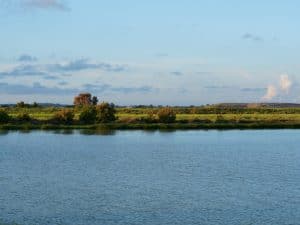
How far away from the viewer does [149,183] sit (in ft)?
101

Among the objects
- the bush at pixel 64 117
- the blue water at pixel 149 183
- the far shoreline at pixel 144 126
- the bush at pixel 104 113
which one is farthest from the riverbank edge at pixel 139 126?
the blue water at pixel 149 183

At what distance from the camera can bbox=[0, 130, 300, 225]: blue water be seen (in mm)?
22984

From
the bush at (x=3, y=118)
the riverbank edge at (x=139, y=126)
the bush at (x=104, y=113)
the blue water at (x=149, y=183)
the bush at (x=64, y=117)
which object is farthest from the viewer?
the bush at (x=104, y=113)

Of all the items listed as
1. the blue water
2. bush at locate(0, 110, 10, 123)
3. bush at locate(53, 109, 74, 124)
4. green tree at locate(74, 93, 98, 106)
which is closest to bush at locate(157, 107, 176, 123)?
bush at locate(53, 109, 74, 124)

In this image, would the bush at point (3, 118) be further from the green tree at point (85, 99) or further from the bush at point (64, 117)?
the green tree at point (85, 99)

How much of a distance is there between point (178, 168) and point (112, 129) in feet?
133

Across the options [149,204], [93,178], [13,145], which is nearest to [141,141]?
[13,145]

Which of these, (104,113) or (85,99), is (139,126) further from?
(85,99)

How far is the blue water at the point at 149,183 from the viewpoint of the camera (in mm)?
22984

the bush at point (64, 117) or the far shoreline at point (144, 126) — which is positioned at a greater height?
the bush at point (64, 117)

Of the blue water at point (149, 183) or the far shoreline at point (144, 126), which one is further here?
the far shoreline at point (144, 126)

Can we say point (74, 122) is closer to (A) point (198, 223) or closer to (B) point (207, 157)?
(B) point (207, 157)

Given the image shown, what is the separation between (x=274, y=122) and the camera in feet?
273

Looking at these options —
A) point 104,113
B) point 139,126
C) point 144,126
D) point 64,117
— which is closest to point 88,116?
point 104,113
